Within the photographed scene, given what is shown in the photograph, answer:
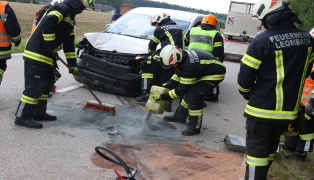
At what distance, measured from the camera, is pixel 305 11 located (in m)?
14.2

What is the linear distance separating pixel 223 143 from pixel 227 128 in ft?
3.12

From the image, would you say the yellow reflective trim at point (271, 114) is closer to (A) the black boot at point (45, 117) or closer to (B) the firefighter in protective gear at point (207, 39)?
(A) the black boot at point (45, 117)

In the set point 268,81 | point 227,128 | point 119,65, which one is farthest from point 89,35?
point 268,81

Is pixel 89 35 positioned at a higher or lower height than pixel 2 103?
higher

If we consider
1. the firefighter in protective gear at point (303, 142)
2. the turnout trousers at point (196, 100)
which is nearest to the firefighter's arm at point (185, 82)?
the turnout trousers at point (196, 100)

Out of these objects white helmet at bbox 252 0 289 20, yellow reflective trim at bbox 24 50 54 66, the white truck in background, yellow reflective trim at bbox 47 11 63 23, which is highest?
white helmet at bbox 252 0 289 20

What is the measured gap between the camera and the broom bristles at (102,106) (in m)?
6.45

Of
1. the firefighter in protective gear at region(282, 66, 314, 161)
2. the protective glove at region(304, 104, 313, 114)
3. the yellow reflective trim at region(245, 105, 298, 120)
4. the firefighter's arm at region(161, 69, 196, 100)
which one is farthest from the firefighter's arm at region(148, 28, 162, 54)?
the yellow reflective trim at region(245, 105, 298, 120)

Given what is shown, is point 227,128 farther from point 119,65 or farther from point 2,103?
point 2,103

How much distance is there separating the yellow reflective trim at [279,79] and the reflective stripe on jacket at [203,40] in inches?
159

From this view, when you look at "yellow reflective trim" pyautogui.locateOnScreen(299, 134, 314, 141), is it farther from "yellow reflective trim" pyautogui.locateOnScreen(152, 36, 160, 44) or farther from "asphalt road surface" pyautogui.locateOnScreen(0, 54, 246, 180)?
"yellow reflective trim" pyautogui.locateOnScreen(152, 36, 160, 44)

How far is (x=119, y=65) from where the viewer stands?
7.39 meters

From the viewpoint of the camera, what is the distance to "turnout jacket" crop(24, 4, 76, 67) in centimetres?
521

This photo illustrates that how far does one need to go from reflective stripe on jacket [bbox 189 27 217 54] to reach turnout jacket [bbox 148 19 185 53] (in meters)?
0.32
